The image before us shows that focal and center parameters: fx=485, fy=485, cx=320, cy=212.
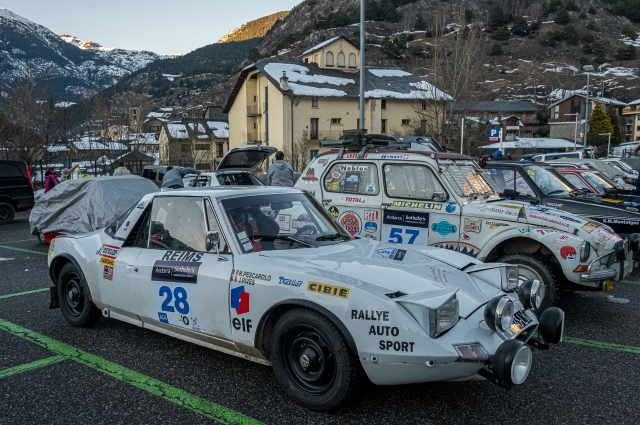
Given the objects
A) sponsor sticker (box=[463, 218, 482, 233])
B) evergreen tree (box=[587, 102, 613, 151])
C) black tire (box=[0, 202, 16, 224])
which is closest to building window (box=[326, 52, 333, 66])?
evergreen tree (box=[587, 102, 613, 151])

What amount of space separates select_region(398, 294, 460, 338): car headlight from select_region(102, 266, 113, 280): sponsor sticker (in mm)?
3044

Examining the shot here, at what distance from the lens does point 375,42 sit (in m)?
133

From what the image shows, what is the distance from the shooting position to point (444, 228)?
246 inches

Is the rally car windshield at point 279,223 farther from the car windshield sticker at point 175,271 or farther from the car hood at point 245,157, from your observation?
the car hood at point 245,157

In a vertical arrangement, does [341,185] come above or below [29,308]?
above

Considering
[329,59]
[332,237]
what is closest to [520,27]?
[329,59]

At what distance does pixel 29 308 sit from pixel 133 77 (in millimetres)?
204710

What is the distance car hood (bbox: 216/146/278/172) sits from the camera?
15359mm

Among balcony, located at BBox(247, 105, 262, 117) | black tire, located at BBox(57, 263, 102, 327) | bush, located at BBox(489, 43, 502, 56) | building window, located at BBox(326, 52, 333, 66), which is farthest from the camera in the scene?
bush, located at BBox(489, 43, 502, 56)

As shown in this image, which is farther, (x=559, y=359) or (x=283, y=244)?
(x=559, y=359)

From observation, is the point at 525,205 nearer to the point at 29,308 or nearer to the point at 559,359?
the point at 559,359

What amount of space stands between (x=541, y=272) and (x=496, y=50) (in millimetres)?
144213

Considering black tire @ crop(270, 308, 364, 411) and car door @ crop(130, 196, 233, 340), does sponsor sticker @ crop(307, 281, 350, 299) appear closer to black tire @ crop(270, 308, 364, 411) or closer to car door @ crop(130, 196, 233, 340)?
black tire @ crop(270, 308, 364, 411)

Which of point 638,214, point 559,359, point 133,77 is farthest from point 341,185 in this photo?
point 133,77
